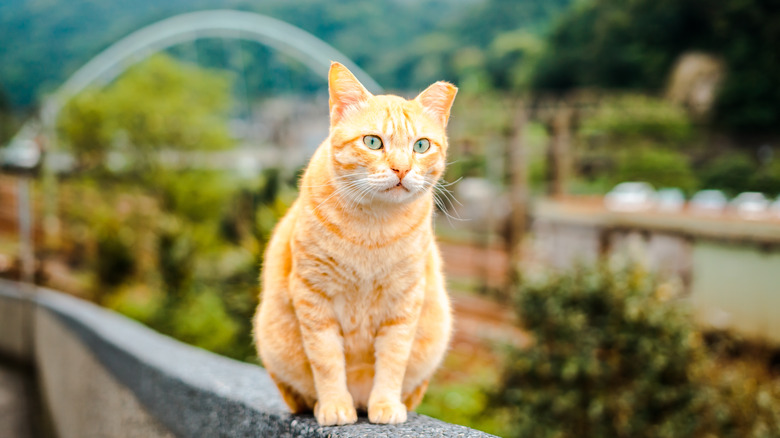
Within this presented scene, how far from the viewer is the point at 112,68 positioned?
51.5 feet

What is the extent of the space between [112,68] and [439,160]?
1700 cm

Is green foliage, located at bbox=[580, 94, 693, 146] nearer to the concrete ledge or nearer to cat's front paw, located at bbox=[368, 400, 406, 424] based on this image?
the concrete ledge

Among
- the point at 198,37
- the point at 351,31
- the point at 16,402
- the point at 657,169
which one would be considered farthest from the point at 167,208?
Result: the point at 657,169

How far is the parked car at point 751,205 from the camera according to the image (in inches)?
322

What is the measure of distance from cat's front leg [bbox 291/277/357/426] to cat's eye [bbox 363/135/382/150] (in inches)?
13.5

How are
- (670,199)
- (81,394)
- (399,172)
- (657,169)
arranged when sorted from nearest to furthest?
(399,172)
(81,394)
(670,199)
(657,169)

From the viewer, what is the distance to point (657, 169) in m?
12.1

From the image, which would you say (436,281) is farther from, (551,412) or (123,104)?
(123,104)

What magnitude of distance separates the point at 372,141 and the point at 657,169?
12.4 meters

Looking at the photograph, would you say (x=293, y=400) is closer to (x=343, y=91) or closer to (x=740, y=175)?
(x=343, y=91)

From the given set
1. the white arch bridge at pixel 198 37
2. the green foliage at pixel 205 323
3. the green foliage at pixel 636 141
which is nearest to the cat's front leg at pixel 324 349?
the green foliage at pixel 205 323

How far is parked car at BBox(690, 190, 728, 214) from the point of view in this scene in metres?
8.70

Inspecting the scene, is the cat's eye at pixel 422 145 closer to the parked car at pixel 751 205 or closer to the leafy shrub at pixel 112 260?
the leafy shrub at pixel 112 260

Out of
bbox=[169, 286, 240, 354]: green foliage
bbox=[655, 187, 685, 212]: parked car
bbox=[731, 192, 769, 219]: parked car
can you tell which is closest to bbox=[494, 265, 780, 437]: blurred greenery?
bbox=[169, 286, 240, 354]: green foliage
